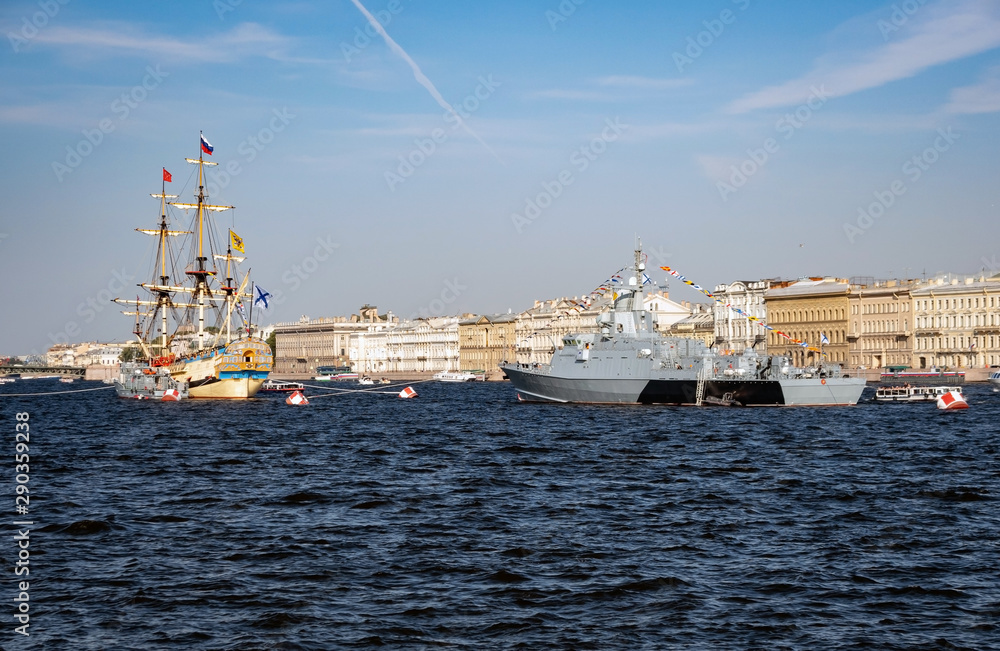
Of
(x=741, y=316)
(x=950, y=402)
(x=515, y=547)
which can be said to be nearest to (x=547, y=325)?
(x=741, y=316)

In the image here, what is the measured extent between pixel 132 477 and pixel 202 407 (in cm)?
4503

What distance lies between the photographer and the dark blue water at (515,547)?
1540 centimetres

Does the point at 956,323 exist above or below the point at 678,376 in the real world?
above

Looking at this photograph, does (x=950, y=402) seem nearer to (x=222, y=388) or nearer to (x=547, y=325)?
(x=222, y=388)

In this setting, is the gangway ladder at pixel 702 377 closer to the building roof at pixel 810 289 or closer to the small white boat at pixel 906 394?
the small white boat at pixel 906 394

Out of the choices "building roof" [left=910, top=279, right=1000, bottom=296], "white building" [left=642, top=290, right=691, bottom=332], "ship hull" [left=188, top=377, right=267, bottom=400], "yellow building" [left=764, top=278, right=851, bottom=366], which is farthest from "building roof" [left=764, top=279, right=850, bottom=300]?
"ship hull" [left=188, top=377, right=267, bottom=400]

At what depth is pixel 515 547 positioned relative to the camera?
67.5 ft

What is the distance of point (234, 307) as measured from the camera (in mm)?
97438

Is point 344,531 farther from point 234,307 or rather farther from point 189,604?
point 234,307

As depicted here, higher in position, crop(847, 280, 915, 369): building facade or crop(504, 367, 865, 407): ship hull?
crop(847, 280, 915, 369): building facade

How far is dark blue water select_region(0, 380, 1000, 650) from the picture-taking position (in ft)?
50.5

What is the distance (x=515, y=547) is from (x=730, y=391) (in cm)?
4959

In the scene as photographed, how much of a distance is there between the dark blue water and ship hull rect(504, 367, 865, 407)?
2680cm

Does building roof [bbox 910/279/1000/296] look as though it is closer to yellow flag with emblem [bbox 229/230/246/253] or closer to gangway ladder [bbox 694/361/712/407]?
gangway ladder [bbox 694/361/712/407]
